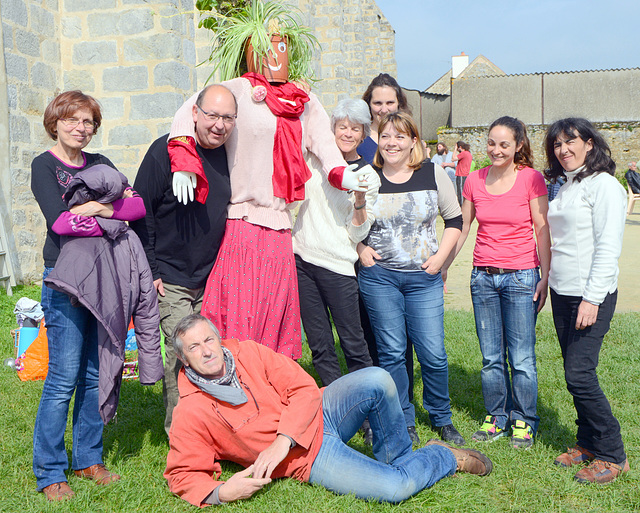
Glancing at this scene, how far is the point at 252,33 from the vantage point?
10.3 feet

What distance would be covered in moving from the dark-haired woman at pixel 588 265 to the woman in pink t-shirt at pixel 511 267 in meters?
0.22

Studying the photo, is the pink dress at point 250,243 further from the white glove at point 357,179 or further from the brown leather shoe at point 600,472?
the brown leather shoe at point 600,472

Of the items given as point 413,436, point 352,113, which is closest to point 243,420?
point 413,436

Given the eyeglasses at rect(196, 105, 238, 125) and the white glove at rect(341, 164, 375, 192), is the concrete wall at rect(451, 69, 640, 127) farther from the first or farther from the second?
the eyeglasses at rect(196, 105, 238, 125)

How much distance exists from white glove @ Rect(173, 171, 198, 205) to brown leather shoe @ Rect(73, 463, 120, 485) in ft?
4.64

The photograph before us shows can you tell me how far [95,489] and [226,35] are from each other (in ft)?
7.94

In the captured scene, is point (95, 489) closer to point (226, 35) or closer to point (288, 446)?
point (288, 446)

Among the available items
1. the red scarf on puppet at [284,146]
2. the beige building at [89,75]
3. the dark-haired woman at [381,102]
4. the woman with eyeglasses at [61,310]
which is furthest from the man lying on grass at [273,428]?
the beige building at [89,75]

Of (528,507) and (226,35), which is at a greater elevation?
(226,35)

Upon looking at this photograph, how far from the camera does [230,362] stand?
2727 millimetres

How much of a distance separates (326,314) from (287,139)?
3.46 ft

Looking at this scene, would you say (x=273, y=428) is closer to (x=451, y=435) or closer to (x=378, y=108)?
(x=451, y=435)

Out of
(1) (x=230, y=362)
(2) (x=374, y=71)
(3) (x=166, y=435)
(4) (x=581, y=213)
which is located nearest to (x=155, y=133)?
(3) (x=166, y=435)

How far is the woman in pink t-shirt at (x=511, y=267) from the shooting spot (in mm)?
3389
